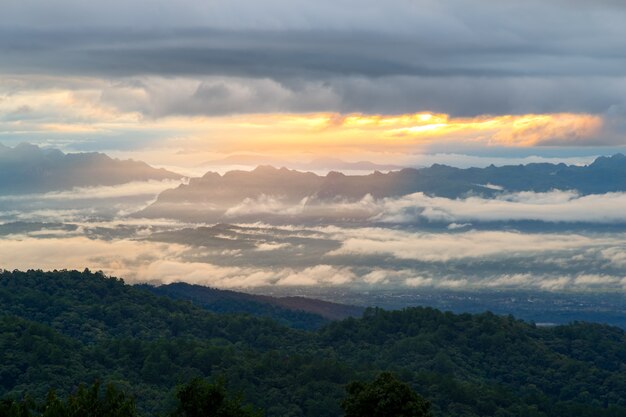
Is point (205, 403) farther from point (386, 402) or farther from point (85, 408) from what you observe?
point (386, 402)

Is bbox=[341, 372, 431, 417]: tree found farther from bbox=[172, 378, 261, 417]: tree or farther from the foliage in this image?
the foliage

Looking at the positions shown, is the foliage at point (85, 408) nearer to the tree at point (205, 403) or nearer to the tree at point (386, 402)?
the tree at point (205, 403)

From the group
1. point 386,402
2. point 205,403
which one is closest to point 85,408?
point 205,403

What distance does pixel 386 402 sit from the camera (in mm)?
79750

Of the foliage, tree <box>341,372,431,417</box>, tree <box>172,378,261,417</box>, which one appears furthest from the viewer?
tree <box>172,378,261,417</box>

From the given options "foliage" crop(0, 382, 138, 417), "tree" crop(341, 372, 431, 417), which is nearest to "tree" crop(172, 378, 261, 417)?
"foliage" crop(0, 382, 138, 417)

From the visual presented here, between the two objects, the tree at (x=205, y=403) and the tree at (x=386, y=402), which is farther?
the tree at (x=205, y=403)

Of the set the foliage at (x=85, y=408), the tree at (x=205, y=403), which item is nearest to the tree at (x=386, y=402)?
the tree at (x=205, y=403)

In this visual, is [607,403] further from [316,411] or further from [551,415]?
[316,411]

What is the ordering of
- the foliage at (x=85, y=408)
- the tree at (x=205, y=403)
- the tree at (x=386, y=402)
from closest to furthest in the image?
the foliage at (x=85, y=408) < the tree at (x=386, y=402) < the tree at (x=205, y=403)

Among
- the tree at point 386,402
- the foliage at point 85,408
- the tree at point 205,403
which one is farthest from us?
the tree at point 205,403

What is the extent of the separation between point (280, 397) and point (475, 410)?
30.0m

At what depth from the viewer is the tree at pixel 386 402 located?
7988 cm

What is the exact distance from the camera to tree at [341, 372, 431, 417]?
7988cm
